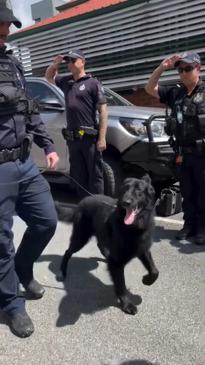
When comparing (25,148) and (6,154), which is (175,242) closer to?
(25,148)

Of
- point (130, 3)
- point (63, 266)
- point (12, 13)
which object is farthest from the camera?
point (130, 3)

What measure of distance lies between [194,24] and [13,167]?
8.90 m

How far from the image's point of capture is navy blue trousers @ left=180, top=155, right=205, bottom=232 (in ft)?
15.8

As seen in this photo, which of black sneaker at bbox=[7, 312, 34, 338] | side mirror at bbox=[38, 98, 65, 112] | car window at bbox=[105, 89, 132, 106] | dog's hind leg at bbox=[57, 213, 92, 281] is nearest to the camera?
black sneaker at bbox=[7, 312, 34, 338]

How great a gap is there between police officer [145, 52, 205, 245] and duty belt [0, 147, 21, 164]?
7.09ft

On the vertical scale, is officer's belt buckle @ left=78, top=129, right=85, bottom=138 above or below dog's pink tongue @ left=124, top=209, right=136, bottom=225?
above

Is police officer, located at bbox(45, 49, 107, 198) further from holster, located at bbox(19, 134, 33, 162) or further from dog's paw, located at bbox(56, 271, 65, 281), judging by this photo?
holster, located at bbox(19, 134, 33, 162)

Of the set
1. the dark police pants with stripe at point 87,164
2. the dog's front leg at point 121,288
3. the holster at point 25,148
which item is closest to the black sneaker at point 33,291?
the dog's front leg at point 121,288

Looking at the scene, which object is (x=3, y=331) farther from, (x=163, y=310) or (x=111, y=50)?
(x=111, y=50)

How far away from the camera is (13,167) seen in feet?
10.2

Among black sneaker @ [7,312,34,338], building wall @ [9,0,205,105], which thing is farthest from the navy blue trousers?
building wall @ [9,0,205,105]

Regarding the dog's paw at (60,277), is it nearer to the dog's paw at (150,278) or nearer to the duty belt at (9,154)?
the dog's paw at (150,278)

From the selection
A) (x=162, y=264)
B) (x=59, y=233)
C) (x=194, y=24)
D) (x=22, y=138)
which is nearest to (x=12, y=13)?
(x=22, y=138)

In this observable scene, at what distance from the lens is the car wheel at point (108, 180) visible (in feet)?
18.7
